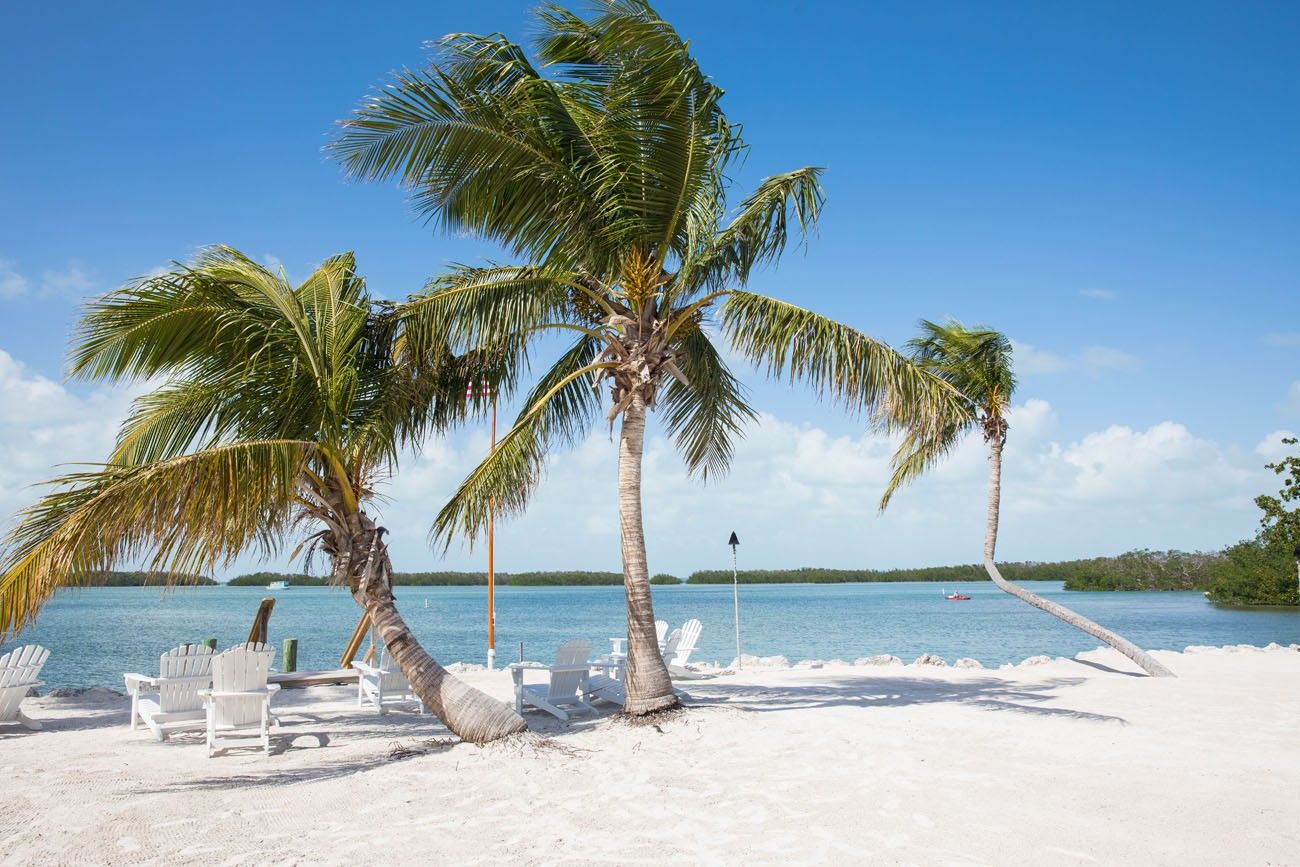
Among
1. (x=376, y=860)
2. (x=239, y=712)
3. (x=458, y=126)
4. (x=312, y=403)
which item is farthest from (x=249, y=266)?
(x=376, y=860)

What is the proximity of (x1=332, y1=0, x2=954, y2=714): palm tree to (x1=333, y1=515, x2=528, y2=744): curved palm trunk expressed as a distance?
0.71m

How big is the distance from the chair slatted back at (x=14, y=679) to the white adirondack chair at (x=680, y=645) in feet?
24.5

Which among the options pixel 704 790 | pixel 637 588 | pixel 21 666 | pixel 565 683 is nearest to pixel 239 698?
pixel 21 666

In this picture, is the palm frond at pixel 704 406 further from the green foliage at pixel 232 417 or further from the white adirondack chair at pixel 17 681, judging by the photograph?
the white adirondack chair at pixel 17 681

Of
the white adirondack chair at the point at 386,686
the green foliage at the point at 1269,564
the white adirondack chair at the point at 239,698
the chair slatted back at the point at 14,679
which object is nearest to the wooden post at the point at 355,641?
the white adirondack chair at the point at 386,686

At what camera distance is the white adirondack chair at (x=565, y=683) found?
9492 mm

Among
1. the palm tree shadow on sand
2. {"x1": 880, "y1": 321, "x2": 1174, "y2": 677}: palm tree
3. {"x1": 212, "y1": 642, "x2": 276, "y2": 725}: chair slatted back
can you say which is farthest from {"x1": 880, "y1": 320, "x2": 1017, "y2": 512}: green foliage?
{"x1": 212, "y1": 642, "x2": 276, "y2": 725}: chair slatted back

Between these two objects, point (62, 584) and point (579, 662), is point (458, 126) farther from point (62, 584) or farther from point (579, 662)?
point (579, 662)

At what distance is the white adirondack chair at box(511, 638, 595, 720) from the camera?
9.49m

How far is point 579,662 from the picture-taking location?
9805 millimetres

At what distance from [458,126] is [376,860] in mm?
5839

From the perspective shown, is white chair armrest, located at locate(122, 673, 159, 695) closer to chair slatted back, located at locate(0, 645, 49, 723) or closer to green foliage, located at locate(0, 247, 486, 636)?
chair slatted back, located at locate(0, 645, 49, 723)

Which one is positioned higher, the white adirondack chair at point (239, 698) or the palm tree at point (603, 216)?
the palm tree at point (603, 216)

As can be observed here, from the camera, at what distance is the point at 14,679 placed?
908 centimetres
